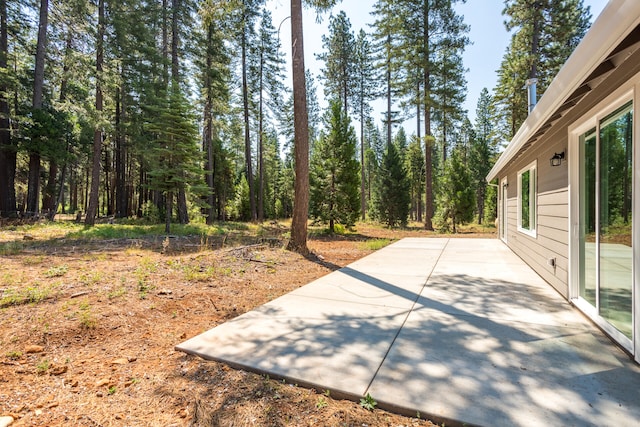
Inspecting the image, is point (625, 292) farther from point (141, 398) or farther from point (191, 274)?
point (191, 274)

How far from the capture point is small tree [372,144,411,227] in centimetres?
1842

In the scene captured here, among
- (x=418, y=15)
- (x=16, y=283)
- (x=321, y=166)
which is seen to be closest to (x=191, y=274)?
(x=16, y=283)

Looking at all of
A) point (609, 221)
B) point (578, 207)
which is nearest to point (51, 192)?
point (578, 207)

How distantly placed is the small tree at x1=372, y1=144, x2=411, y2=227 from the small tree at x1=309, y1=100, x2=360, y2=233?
5.98m

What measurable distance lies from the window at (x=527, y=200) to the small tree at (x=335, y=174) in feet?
23.1

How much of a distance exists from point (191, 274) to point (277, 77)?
1775 cm

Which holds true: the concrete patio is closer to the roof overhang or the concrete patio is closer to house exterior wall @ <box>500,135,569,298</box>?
house exterior wall @ <box>500,135,569,298</box>

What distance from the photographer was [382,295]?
3.95 metres

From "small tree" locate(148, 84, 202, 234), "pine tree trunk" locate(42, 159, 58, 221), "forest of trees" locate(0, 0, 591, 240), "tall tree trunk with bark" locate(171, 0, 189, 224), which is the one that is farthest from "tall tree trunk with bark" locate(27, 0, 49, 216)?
"small tree" locate(148, 84, 202, 234)

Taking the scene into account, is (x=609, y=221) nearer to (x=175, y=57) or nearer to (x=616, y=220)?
(x=616, y=220)

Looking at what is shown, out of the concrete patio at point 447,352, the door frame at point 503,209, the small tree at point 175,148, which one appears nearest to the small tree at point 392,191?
the door frame at point 503,209

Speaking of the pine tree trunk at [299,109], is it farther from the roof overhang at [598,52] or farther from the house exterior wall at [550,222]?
the roof overhang at [598,52]

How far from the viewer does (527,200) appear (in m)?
6.01

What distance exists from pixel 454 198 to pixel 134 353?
48.3 feet
